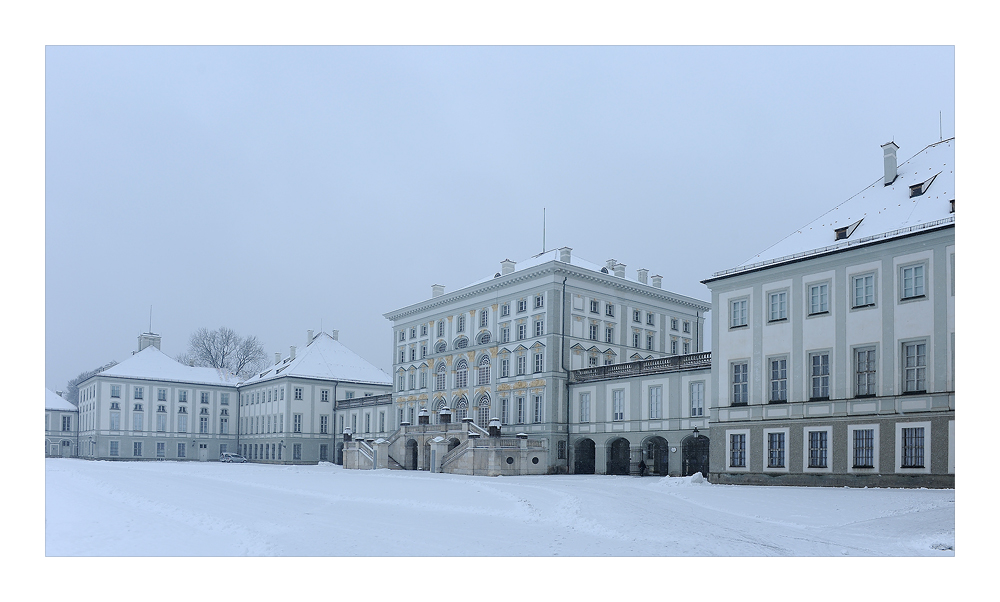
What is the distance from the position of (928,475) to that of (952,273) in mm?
6307

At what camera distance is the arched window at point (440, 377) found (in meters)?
57.9

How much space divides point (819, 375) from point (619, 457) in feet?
64.0

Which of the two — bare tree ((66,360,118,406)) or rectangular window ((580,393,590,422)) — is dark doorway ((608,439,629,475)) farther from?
bare tree ((66,360,118,406))

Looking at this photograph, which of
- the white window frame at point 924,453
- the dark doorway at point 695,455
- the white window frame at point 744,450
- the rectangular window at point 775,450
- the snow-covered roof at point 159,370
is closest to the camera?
the white window frame at point 924,453

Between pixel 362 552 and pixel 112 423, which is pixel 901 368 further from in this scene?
pixel 112 423

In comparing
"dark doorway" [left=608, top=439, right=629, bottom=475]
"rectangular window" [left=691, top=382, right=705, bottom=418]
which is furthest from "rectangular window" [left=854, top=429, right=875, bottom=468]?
"dark doorway" [left=608, top=439, right=629, bottom=475]

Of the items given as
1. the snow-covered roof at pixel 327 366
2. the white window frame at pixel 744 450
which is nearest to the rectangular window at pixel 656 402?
the white window frame at pixel 744 450

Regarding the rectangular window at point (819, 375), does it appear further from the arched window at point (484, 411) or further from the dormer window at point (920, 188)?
the arched window at point (484, 411)

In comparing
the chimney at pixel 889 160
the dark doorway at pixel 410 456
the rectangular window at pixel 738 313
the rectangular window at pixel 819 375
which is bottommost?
the dark doorway at pixel 410 456

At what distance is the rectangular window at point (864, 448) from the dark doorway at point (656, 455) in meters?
15.4

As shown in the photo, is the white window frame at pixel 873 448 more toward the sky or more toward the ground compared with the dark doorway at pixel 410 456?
more toward the sky

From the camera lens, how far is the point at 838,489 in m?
28.7
